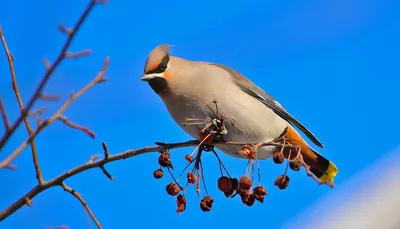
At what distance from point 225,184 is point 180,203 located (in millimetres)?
235

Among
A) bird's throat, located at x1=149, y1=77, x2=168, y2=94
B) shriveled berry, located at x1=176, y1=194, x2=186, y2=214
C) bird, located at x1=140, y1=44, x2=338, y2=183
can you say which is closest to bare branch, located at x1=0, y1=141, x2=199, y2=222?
shriveled berry, located at x1=176, y1=194, x2=186, y2=214

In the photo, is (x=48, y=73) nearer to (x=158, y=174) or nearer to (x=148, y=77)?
(x=158, y=174)

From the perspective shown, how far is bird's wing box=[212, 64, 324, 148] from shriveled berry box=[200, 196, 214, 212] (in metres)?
1.38

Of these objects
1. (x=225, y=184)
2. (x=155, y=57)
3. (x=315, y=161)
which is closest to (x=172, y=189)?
(x=225, y=184)

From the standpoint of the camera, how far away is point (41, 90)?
3.91ft

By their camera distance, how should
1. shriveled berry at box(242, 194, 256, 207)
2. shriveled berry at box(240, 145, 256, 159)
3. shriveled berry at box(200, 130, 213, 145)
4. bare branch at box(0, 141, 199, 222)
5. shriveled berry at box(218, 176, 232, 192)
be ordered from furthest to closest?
1. shriveled berry at box(200, 130, 213, 145)
2. shriveled berry at box(218, 176, 232, 192)
3. shriveled berry at box(242, 194, 256, 207)
4. shriveled berry at box(240, 145, 256, 159)
5. bare branch at box(0, 141, 199, 222)

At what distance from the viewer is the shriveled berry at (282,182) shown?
2.29m

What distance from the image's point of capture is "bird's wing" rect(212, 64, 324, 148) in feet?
12.5

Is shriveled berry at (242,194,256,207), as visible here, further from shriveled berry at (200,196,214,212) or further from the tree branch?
the tree branch

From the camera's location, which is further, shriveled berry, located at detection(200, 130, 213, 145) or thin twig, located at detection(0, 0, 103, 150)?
shriveled berry, located at detection(200, 130, 213, 145)

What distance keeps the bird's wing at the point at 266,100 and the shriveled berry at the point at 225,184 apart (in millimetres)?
1177

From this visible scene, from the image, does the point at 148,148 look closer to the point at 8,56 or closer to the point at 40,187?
the point at 40,187

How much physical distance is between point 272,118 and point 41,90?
2.57m

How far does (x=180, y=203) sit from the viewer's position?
2486 millimetres
